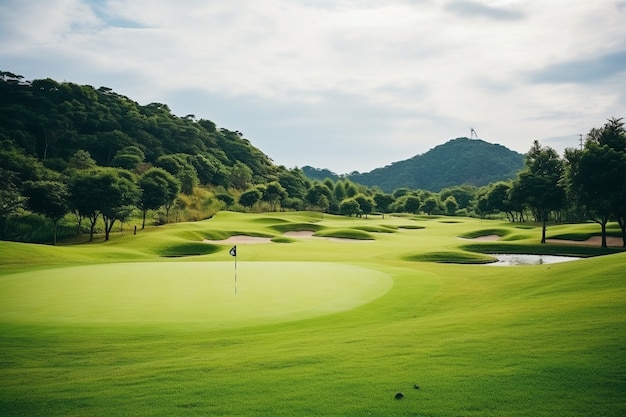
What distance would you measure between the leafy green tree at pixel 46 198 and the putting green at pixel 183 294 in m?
25.8

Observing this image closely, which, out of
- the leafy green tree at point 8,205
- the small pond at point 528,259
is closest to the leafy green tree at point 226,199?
the leafy green tree at point 8,205

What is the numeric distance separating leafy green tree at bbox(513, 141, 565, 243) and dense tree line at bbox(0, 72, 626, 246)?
0.15 meters

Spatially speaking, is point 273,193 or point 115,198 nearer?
point 115,198

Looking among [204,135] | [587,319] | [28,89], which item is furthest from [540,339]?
[204,135]

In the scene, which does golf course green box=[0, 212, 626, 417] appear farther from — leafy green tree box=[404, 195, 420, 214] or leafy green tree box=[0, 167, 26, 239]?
leafy green tree box=[404, 195, 420, 214]

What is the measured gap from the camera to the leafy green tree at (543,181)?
187 feet

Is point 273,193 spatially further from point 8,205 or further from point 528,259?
point 528,259

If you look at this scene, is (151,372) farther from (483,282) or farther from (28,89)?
(28,89)

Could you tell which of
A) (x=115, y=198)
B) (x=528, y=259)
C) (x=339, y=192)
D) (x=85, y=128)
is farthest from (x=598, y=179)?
(x=85, y=128)

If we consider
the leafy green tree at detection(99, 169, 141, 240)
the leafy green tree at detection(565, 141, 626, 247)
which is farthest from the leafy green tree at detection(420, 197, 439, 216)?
the leafy green tree at detection(99, 169, 141, 240)

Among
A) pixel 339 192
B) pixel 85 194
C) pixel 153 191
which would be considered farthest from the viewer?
pixel 339 192

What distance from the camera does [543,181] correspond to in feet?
190

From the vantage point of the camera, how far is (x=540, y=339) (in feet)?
30.5

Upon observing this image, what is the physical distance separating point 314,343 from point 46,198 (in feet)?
147
